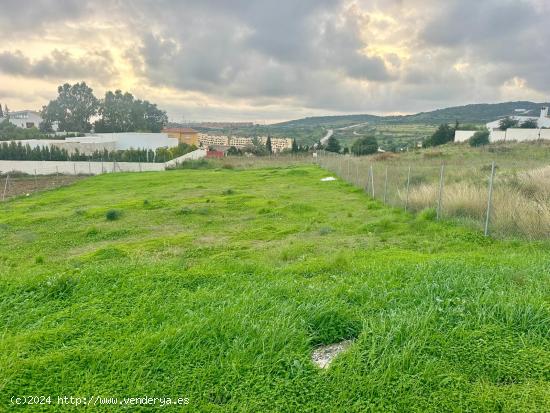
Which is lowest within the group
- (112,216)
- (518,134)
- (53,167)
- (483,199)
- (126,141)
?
(112,216)

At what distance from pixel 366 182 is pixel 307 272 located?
10.6m

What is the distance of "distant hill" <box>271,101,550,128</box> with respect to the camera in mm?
89500

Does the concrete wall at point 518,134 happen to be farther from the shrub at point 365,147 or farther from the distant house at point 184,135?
the distant house at point 184,135

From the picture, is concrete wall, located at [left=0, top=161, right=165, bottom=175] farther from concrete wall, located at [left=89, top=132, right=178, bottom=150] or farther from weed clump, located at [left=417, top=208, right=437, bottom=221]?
weed clump, located at [left=417, top=208, right=437, bottom=221]

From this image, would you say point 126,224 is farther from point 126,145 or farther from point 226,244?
point 126,145

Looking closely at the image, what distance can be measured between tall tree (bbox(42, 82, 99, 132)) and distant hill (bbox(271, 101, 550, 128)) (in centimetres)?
7144

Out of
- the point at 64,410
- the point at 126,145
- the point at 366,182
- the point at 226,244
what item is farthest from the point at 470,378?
the point at 126,145

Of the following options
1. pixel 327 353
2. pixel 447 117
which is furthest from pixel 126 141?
pixel 447 117

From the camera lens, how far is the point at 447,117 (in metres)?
99.5

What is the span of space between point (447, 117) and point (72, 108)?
3667 inches

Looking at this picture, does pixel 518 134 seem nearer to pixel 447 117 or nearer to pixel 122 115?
pixel 447 117

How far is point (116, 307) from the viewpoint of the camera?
331 cm

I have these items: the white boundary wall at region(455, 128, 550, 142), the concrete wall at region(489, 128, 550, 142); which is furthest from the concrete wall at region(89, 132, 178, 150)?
the concrete wall at region(489, 128, 550, 142)

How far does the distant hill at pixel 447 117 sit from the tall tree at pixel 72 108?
71.4 m
